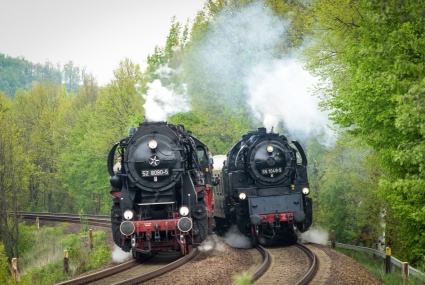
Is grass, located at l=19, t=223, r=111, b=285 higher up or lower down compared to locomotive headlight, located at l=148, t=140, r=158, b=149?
lower down

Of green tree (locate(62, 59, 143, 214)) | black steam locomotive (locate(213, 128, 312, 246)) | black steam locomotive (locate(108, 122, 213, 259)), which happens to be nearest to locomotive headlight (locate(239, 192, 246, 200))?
black steam locomotive (locate(213, 128, 312, 246))

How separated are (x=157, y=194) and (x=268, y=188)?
524 centimetres

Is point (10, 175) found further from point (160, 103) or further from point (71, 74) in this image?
point (71, 74)

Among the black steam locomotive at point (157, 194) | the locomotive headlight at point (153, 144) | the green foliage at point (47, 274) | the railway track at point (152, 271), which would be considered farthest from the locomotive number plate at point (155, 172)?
the green foliage at point (47, 274)

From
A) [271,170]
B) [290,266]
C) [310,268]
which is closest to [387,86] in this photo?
Result: [310,268]

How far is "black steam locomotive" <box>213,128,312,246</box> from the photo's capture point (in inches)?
790

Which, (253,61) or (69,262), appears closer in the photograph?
(69,262)

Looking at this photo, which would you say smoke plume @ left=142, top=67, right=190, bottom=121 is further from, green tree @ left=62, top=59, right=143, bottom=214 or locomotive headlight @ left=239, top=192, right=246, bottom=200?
green tree @ left=62, top=59, right=143, bottom=214

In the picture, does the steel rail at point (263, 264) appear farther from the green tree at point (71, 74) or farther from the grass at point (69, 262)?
the green tree at point (71, 74)

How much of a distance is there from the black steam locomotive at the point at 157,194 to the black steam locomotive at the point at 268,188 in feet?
11.7

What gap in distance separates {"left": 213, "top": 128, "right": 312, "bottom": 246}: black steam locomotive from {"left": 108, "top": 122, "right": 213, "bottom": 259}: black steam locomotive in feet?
11.7

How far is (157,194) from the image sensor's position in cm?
1645

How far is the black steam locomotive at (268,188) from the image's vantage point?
65.9ft

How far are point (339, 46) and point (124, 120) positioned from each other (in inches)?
871
